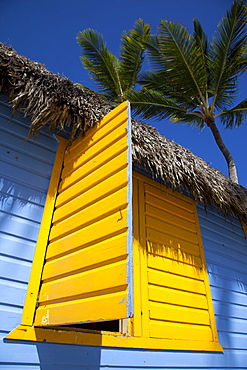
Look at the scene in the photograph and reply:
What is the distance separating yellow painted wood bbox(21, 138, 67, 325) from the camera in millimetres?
2045

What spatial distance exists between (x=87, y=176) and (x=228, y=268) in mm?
3082

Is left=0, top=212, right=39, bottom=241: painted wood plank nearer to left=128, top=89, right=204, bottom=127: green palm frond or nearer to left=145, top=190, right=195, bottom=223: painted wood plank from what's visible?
left=145, top=190, right=195, bottom=223: painted wood plank

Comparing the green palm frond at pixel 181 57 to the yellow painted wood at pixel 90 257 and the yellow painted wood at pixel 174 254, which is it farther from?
the yellow painted wood at pixel 90 257

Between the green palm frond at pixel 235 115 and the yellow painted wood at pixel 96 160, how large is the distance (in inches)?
244

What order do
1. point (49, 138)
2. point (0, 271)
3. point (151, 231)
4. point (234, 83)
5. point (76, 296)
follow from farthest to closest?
point (234, 83) → point (151, 231) → point (49, 138) → point (0, 271) → point (76, 296)

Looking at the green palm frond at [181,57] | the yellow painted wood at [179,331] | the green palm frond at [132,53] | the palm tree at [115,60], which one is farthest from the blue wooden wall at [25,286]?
the green palm frond at [132,53]

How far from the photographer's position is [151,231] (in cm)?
331

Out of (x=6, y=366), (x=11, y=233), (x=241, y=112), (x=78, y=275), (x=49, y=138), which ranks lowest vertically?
(x=6, y=366)

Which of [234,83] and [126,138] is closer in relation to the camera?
[126,138]

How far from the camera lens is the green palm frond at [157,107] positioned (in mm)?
6637

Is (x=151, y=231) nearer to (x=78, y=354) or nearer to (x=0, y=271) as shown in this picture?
(x=78, y=354)

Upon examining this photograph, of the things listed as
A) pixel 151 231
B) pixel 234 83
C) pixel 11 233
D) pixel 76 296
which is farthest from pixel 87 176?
pixel 234 83

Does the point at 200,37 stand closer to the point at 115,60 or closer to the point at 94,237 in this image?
the point at 115,60

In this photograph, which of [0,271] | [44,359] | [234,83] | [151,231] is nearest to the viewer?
[44,359]
